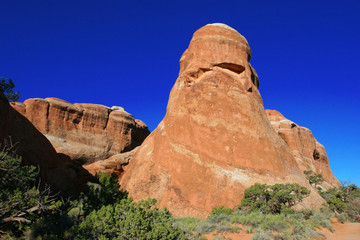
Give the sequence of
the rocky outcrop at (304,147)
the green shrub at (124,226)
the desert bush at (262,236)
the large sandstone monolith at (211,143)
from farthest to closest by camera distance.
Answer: the rocky outcrop at (304,147)
the large sandstone monolith at (211,143)
the desert bush at (262,236)
the green shrub at (124,226)

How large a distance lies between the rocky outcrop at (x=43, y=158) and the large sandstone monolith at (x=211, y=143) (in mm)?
3724

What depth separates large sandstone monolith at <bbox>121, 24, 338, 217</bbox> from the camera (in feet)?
50.9

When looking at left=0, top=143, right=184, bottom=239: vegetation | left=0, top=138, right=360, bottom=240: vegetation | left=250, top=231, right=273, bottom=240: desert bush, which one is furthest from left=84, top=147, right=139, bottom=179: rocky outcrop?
left=250, top=231, right=273, bottom=240: desert bush

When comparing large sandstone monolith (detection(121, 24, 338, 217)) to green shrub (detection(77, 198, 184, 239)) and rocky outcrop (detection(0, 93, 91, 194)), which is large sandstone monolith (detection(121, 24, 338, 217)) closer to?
rocky outcrop (detection(0, 93, 91, 194))

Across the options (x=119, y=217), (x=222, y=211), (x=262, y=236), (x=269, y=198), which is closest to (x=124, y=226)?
(x=119, y=217)

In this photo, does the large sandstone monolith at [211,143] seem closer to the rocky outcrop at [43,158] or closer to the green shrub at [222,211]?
the green shrub at [222,211]

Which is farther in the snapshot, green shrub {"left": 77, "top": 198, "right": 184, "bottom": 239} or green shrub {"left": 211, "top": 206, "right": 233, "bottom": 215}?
green shrub {"left": 211, "top": 206, "right": 233, "bottom": 215}

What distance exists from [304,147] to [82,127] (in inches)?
1445

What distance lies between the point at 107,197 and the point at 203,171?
21.1ft

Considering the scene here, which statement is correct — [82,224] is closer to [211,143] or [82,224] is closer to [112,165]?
[211,143]

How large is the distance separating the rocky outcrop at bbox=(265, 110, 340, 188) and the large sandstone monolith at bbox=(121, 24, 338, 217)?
22072 mm

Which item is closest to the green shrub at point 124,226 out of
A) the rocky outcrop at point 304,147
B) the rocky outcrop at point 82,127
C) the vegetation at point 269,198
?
the vegetation at point 269,198

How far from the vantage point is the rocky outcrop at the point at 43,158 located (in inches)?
568

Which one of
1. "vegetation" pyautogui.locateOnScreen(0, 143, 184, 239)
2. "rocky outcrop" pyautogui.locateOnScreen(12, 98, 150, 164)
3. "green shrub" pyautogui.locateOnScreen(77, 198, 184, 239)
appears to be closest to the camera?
"vegetation" pyautogui.locateOnScreen(0, 143, 184, 239)
